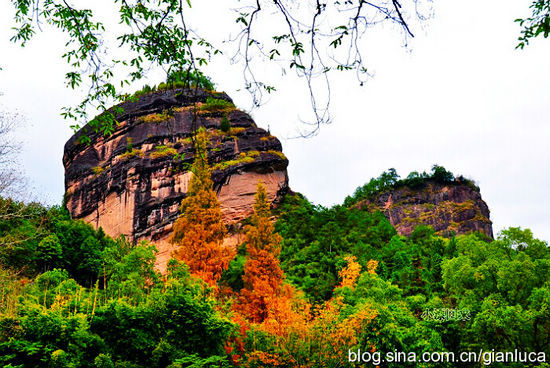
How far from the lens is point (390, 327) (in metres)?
14.1

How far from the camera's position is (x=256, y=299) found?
70.0 ft

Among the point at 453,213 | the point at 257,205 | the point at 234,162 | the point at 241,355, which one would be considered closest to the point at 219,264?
the point at 257,205

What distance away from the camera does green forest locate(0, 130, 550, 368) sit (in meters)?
11.0

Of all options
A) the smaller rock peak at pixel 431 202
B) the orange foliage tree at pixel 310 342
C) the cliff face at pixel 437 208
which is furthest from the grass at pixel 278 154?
the orange foliage tree at pixel 310 342

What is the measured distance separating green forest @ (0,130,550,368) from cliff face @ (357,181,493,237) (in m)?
23.7

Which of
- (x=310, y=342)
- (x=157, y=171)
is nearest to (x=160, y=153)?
(x=157, y=171)

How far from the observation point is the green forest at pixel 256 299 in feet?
36.2

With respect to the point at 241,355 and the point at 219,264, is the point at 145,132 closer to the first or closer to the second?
the point at 219,264

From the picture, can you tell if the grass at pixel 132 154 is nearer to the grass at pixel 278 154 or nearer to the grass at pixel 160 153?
the grass at pixel 160 153

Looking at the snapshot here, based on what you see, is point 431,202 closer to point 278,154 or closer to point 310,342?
point 278,154

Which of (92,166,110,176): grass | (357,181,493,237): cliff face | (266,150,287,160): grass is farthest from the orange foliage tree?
(357,181,493,237): cliff face

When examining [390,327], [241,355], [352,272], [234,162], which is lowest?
[241,355]

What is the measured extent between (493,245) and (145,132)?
25819 mm

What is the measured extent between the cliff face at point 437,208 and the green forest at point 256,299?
2372 centimetres
